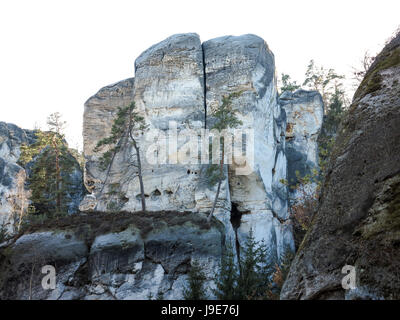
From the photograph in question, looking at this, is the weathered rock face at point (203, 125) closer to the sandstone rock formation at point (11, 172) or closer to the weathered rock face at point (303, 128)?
the weathered rock face at point (303, 128)

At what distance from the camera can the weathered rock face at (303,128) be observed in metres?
33.5

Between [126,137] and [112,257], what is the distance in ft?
43.1

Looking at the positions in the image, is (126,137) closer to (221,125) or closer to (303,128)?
(221,125)

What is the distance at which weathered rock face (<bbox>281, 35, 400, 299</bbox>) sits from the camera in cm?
354

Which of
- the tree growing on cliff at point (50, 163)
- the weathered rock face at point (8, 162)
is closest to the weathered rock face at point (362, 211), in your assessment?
the tree growing on cliff at point (50, 163)

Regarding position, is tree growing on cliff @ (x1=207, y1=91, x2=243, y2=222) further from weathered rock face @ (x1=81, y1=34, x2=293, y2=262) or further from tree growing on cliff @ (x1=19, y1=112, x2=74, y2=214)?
tree growing on cliff @ (x1=19, y1=112, x2=74, y2=214)

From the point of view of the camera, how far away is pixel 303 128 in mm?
34438

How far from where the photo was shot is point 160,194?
2648 cm

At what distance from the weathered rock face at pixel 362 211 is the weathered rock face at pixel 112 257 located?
13033mm

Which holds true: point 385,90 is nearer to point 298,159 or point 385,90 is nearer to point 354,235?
point 354,235

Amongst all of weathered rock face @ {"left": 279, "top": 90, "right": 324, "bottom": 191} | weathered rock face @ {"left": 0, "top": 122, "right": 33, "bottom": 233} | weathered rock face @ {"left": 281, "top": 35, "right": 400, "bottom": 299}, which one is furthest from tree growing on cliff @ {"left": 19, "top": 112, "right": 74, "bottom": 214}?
weathered rock face @ {"left": 281, "top": 35, "right": 400, "bottom": 299}

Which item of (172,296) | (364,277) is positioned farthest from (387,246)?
(172,296)

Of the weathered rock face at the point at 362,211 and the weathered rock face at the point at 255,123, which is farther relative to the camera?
the weathered rock face at the point at 255,123

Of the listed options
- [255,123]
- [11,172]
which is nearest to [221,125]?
[255,123]
